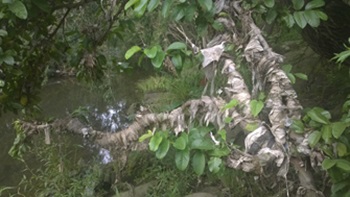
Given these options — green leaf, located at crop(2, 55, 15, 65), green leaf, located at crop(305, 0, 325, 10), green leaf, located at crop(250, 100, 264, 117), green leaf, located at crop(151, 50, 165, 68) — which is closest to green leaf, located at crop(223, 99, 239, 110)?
green leaf, located at crop(250, 100, 264, 117)

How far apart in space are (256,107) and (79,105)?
7.25 metres

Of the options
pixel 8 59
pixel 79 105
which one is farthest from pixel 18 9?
pixel 79 105

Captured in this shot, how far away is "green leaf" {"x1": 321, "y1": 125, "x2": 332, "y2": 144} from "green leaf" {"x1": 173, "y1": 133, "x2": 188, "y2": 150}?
0.34m

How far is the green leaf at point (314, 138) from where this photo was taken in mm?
1086

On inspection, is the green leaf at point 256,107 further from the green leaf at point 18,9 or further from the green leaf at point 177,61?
the green leaf at point 18,9

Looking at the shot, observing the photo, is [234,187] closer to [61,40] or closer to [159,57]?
[61,40]

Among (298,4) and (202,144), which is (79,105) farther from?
(202,144)

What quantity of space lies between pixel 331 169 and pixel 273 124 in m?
0.19

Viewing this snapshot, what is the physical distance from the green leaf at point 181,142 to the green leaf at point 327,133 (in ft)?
1.12

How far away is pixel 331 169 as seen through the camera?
3.69 feet

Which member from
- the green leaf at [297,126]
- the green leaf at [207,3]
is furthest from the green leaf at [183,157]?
the green leaf at [207,3]

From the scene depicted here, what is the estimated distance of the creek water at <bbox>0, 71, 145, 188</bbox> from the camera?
600cm

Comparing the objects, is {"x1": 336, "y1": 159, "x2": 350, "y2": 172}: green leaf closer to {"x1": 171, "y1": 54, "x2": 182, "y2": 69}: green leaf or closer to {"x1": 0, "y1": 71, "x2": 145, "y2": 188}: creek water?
{"x1": 171, "y1": 54, "x2": 182, "y2": 69}: green leaf

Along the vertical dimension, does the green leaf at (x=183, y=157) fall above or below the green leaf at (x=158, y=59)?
below
